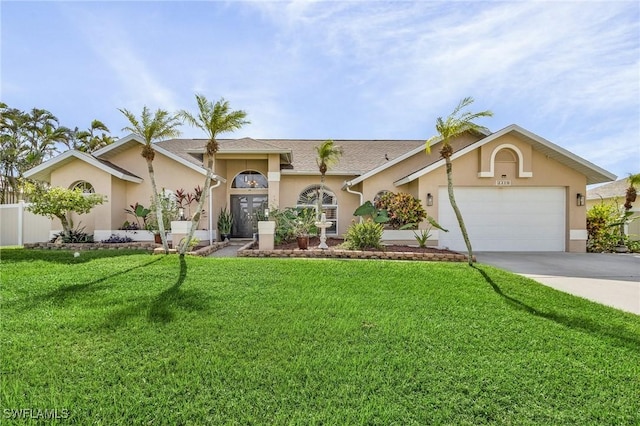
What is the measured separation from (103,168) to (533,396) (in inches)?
607

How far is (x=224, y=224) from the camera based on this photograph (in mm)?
Answer: 15242

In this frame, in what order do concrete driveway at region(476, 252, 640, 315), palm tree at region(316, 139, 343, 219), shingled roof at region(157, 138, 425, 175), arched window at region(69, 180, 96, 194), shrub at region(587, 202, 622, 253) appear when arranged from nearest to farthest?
concrete driveway at region(476, 252, 640, 315), arched window at region(69, 180, 96, 194), shrub at region(587, 202, 622, 253), palm tree at region(316, 139, 343, 219), shingled roof at region(157, 138, 425, 175)

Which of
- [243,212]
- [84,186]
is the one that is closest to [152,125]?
[84,186]

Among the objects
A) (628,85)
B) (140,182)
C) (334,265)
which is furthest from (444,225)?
(140,182)

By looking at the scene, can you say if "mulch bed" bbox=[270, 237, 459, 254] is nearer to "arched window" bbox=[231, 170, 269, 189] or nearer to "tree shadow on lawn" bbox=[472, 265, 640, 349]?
"arched window" bbox=[231, 170, 269, 189]

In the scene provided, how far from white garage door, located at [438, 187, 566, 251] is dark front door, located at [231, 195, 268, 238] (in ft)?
29.7

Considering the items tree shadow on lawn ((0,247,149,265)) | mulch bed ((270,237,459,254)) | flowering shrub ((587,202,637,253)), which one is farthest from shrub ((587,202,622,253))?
tree shadow on lawn ((0,247,149,265))

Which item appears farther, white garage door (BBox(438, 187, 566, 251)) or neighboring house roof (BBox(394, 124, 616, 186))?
white garage door (BBox(438, 187, 566, 251))

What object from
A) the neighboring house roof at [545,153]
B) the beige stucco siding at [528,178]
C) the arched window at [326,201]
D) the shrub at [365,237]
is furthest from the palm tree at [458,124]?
the arched window at [326,201]

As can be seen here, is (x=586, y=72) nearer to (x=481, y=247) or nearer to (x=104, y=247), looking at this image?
(x=481, y=247)

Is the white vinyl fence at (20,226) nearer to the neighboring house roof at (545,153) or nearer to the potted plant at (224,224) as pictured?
the potted plant at (224,224)

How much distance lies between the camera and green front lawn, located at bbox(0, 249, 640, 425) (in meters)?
3.05

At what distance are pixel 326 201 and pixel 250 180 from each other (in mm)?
4157

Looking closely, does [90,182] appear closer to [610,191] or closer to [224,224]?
[224,224]
